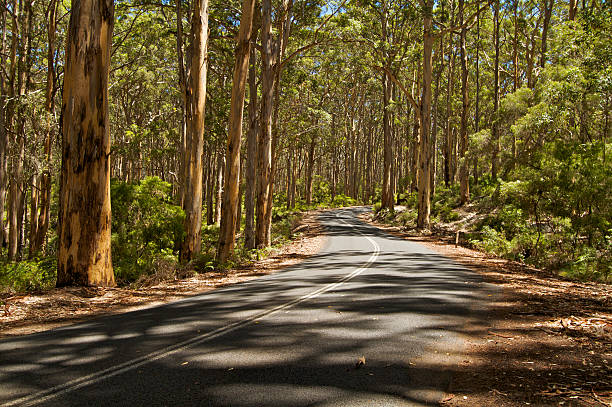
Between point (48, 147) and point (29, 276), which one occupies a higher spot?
point (48, 147)

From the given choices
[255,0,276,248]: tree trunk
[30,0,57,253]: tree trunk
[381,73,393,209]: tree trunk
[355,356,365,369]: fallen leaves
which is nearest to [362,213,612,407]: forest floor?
[355,356,365,369]: fallen leaves

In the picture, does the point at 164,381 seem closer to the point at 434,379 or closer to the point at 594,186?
the point at 434,379

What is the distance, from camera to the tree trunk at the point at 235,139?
14.2 m

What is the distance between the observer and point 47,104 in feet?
54.7

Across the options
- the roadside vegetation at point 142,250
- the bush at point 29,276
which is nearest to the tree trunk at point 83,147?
the bush at point 29,276

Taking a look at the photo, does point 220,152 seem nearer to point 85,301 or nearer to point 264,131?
point 264,131

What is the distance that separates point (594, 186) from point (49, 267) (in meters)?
16.6

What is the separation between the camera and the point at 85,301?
804 cm

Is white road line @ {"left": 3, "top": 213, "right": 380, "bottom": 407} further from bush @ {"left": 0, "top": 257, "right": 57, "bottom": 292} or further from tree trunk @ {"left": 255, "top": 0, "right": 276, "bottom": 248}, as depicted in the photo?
tree trunk @ {"left": 255, "top": 0, "right": 276, "bottom": 248}

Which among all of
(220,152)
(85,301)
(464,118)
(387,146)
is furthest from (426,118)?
(85,301)

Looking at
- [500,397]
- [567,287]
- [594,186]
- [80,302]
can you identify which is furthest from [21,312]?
[594,186]

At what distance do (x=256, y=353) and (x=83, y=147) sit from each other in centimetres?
628

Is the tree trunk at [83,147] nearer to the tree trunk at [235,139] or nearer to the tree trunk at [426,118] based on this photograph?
the tree trunk at [235,139]

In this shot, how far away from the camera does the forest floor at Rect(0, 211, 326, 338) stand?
21.7ft
